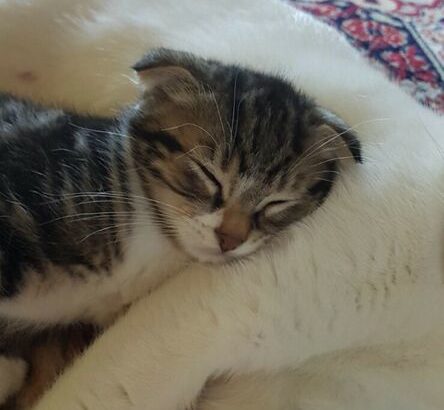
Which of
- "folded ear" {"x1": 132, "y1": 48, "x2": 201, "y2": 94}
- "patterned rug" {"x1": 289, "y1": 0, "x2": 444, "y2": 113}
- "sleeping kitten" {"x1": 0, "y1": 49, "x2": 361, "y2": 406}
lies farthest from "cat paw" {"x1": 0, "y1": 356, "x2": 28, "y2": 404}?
"patterned rug" {"x1": 289, "y1": 0, "x2": 444, "y2": 113}

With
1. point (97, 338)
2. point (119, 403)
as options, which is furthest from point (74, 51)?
point (119, 403)

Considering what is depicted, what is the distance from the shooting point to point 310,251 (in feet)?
3.57

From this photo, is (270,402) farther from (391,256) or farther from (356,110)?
(356,110)

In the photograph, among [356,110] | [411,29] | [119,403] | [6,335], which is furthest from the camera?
[411,29]

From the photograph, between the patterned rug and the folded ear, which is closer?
the folded ear

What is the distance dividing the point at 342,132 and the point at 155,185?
0.99 feet

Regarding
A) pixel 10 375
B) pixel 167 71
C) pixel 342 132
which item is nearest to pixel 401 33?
pixel 342 132

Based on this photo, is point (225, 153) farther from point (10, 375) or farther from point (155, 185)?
point (10, 375)

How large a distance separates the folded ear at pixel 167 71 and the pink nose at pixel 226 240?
0.78 feet

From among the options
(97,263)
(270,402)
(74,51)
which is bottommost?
(270,402)

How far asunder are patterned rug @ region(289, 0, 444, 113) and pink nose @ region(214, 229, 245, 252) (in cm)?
78

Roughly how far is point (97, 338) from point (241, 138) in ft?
1.23

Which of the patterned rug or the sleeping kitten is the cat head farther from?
the patterned rug

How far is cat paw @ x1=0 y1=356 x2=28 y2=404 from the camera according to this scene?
1097mm
